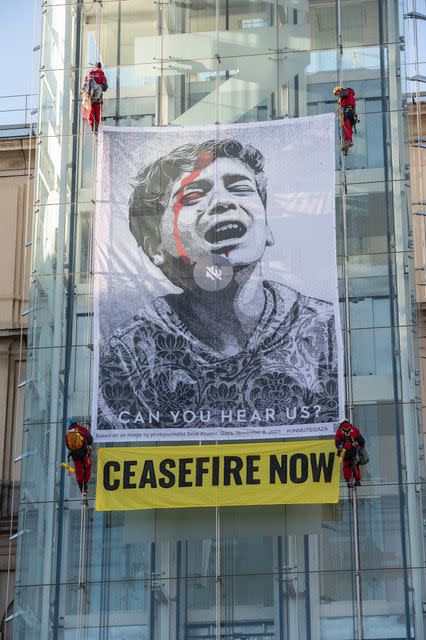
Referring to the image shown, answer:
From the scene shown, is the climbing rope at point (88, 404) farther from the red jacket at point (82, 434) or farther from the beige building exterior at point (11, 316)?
the beige building exterior at point (11, 316)

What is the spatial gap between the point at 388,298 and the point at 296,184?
289 cm

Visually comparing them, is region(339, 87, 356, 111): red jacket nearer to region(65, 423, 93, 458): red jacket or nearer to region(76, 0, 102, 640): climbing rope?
region(76, 0, 102, 640): climbing rope

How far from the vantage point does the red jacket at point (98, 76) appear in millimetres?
34062

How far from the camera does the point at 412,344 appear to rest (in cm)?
3269

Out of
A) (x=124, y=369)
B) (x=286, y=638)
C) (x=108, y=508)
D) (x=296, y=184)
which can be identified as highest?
(x=296, y=184)

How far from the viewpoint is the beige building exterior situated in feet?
129

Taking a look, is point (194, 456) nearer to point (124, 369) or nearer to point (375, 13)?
point (124, 369)

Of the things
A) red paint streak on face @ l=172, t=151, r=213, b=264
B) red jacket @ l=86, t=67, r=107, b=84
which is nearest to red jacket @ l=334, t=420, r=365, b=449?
red paint streak on face @ l=172, t=151, r=213, b=264

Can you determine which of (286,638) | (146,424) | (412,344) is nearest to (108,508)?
(146,424)

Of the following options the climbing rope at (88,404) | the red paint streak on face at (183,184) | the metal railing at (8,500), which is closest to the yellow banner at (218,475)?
the climbing rope at (88,404)

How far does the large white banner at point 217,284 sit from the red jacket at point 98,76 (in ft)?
3.18

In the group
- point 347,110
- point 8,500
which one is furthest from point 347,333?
point 8,500

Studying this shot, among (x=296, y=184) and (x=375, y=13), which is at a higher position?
(x=375, y=13)

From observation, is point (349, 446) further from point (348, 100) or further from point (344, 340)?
point (348, 100)
